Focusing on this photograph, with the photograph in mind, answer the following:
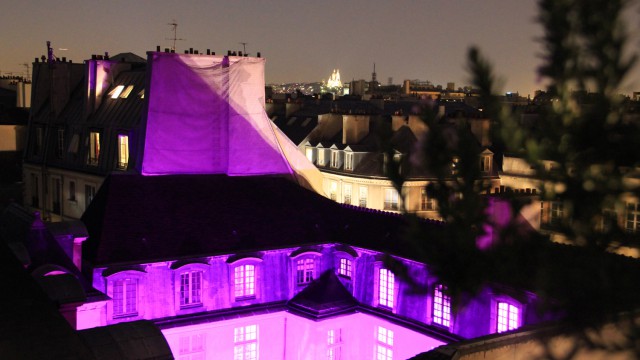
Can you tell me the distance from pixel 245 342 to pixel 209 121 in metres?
9.66

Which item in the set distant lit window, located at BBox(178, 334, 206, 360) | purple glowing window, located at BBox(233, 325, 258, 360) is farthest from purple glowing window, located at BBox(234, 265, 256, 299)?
distant lit window, located at BBox(178, 334, 206, 360)

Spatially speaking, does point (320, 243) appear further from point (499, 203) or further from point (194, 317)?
point (499, 203)

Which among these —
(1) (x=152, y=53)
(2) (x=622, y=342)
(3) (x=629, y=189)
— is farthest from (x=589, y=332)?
(1) (x=152, y=53)

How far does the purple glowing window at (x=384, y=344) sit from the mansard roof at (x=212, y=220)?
287 cm

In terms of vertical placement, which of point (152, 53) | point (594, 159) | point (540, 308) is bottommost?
point (540, 308)

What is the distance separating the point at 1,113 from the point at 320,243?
28.5 m

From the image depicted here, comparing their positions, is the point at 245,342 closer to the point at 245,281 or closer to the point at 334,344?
the point at 245,281

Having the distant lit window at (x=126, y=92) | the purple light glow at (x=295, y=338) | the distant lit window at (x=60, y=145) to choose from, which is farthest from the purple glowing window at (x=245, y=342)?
the distant lit window at (x=60, y=145)

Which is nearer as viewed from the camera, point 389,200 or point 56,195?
point 56,195

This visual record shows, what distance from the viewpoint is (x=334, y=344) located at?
25.5 metres

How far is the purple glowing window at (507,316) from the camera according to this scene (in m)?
21.0

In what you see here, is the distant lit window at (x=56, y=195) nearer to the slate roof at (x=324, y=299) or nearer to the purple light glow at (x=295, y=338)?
the purple light glow at (x=295, y=338)

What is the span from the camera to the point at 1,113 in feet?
151

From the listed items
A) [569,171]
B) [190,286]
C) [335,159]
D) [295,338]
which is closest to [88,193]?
[190,286]
